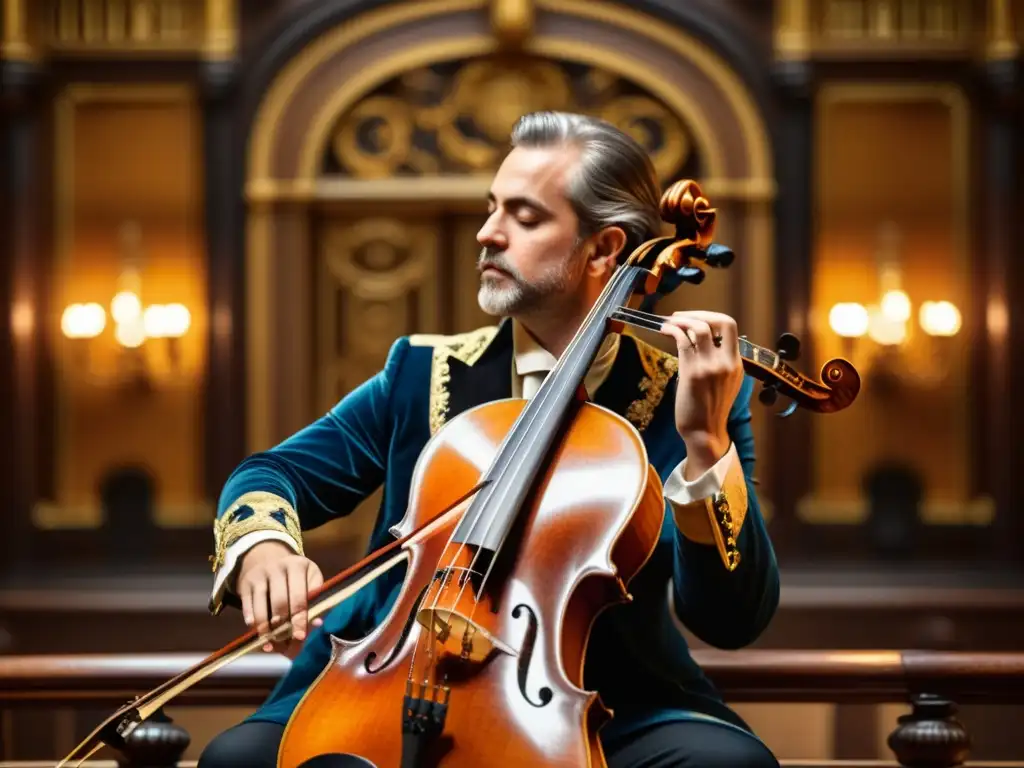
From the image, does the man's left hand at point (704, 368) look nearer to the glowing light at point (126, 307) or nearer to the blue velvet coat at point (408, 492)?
the blue velvet coat at point (408, 492)

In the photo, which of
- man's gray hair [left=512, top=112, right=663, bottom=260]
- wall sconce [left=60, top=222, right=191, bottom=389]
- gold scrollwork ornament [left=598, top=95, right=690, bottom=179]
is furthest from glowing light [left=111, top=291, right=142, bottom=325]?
man's gray hair [left=512, top=112, right=663, bottom=260]

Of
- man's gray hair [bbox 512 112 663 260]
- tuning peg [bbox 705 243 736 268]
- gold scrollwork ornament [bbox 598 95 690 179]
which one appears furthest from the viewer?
gold scrollwork ornament [bbox 598 95 690 179]

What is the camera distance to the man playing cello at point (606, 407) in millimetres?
1437

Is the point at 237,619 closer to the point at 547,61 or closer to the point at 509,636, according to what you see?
the point at 547,61

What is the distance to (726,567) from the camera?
1.48 meters

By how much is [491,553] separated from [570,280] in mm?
439

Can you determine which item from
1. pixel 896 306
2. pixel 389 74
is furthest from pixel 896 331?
pixel 389 74

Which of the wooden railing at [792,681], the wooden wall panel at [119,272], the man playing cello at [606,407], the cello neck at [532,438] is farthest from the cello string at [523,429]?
the wooden wall panel at [119,272]

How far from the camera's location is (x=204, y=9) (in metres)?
5.49

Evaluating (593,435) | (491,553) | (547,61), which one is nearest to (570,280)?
(593,435)

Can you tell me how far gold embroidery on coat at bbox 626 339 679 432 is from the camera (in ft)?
5.65

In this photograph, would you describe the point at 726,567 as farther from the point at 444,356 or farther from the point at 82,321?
the point at 82,321

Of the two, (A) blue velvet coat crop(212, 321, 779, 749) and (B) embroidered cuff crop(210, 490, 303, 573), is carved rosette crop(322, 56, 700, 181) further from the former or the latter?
(B) embroidered cuff crop(210, 490, 303, 573)

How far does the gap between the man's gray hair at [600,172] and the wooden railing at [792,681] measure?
559 millimetres
